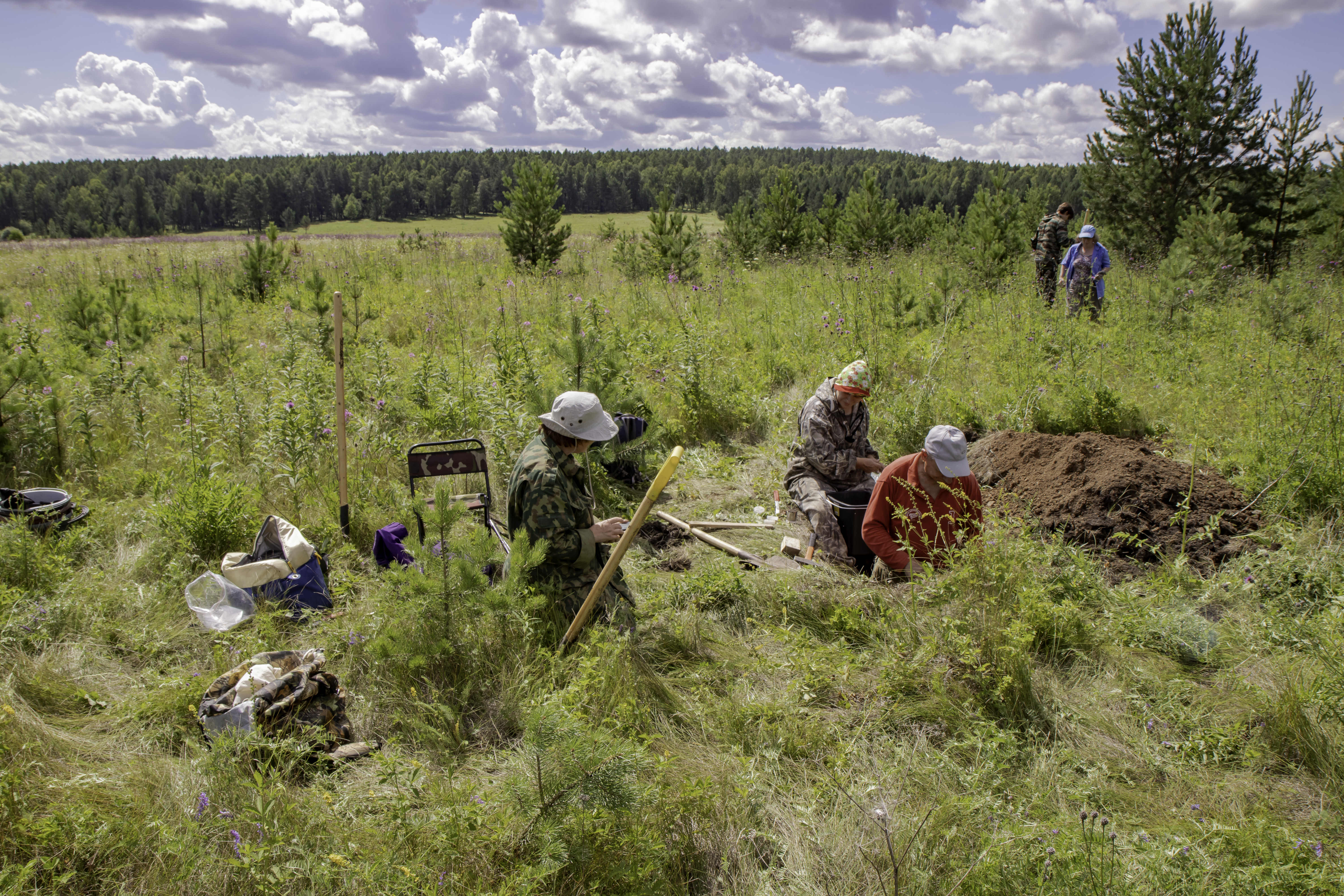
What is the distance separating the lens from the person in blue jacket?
8.45 metres

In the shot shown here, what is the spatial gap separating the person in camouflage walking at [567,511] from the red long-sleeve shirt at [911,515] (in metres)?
1.51

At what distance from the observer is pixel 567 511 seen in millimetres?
3291

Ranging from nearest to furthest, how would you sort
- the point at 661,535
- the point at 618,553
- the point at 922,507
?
the point at 618,553, the point at 922,507, the point at 661,535

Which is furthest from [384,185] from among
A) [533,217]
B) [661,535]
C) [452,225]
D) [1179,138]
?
[661,535]

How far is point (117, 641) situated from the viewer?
3418 mm

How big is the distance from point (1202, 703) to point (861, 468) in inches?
94.2

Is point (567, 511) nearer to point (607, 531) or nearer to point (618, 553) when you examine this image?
point (607, 531)

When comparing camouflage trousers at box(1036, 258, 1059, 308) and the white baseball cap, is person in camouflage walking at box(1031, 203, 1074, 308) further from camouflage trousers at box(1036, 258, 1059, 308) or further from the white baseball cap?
the white baseball cap

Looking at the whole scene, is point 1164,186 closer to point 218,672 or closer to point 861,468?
point 861,468

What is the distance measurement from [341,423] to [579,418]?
1945 mm

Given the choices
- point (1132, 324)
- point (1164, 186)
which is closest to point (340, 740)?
point (1132, 324)

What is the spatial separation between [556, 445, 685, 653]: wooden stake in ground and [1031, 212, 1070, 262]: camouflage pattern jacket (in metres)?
9.31

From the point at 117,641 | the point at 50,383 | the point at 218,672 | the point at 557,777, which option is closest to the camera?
the point at 557,777

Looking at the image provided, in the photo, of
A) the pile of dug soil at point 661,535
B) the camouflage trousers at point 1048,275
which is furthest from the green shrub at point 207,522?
the camouflage trousers at point 1048,275
